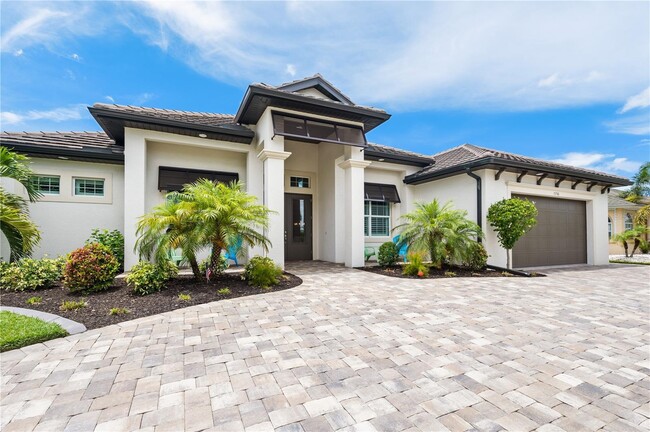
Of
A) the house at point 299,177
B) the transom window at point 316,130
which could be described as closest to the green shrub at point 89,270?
the house at point 299,177

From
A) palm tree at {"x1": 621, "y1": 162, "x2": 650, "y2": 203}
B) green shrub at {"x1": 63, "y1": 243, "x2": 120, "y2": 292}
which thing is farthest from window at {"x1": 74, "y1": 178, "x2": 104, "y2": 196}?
palm tree at {"x1": 621, "y1": 162, "x2": 650, "y2": 203}

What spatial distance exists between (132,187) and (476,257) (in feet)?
36.2

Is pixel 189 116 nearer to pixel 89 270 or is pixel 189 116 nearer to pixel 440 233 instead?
pixel 89 270

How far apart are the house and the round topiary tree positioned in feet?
1.79

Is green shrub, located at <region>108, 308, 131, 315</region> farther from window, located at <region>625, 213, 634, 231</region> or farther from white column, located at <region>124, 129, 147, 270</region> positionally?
window, located at <region>625, 213, 634, 231</region>

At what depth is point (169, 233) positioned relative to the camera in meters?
6.29

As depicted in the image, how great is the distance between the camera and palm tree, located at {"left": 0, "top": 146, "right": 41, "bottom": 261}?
628 cm

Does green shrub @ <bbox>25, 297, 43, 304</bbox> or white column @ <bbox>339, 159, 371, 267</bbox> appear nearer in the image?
green shrub @ <bbox>25, 297, 43, 304</bbox>

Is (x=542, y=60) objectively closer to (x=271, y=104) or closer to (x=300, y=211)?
(x=271, y=104)

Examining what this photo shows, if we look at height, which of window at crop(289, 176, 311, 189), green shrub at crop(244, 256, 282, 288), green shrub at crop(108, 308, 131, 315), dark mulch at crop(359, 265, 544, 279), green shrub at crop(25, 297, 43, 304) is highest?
window at crop(289, 176, 311, 189)

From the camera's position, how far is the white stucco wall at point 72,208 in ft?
28.0

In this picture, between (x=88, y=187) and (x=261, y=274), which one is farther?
(x=88, y=187)

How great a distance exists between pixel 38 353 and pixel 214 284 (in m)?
3.41

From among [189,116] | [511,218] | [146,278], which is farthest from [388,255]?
[189,116]
